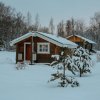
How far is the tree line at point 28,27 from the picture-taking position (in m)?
75.2

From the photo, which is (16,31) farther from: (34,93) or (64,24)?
(34,93)

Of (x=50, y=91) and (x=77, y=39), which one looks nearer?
(x=50, y=91)

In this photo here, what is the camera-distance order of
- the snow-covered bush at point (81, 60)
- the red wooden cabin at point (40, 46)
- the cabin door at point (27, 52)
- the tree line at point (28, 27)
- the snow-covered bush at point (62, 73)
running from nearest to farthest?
the snow-covered bush at point (62, 73) → the snow-covered bush at point (81, 60) → the red wooden cabin at point (40, 46) → the cabin door at point (27, 52) → the tree line at point (28, 27)

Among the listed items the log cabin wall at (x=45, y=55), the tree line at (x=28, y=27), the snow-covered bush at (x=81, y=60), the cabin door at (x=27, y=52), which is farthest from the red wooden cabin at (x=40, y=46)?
the tree line at (x=28, y=27)

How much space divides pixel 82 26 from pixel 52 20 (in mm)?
27163

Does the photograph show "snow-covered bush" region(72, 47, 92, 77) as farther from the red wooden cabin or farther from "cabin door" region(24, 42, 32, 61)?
"cabin door" region(24, 42, 32, 61)

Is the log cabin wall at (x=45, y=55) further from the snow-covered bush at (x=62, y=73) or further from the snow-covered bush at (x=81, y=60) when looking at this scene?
the snow-covered bush at (x=62, y=73)

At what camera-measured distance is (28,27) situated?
95.5m

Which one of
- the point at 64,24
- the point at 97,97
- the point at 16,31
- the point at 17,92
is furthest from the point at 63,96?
the point at 64,24

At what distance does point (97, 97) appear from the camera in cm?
1070

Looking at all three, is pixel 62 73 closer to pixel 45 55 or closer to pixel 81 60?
pixel 81 60

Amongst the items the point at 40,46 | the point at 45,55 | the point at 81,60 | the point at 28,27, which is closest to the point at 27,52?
the point at 40,46

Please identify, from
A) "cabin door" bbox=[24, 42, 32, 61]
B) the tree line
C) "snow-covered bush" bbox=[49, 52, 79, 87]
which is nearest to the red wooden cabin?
"cabin door" bbox=[24, 42, 32, 61]

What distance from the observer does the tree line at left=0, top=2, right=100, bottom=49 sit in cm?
7519
